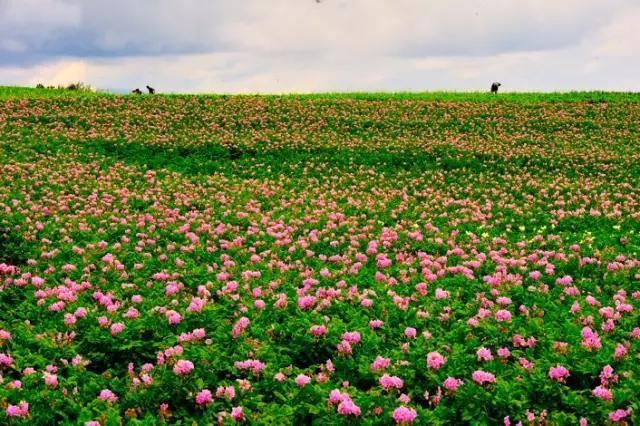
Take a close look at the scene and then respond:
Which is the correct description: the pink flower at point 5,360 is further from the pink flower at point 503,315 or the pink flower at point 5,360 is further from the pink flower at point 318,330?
the pink flower at point 503,315

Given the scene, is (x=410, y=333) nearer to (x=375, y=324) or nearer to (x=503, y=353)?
(x=375, y=324)

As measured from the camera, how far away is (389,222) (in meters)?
14.6

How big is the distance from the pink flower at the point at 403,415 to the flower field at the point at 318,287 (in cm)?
4

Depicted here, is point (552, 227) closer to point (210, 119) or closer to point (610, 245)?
point (610, 245)

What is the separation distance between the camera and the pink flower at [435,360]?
21.2ft

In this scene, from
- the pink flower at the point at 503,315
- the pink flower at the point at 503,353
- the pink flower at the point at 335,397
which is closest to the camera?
the pink flower at the point at 335,397

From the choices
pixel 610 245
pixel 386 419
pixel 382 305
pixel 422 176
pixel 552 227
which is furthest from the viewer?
pixel 422 176

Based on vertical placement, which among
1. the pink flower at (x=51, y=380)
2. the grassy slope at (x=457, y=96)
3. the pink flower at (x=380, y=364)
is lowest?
the pink flower at (x=51, y=380)

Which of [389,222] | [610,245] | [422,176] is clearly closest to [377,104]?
[422,176]

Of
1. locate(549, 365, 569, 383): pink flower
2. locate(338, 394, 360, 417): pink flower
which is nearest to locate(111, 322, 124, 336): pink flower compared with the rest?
locate(338, 394, 360, 417): pink flower

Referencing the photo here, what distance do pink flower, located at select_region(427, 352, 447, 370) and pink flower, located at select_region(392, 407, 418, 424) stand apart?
1076 millimetres

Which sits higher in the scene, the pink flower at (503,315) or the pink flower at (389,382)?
the pink flower at (503,315)

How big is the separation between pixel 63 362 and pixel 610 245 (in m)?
10.3

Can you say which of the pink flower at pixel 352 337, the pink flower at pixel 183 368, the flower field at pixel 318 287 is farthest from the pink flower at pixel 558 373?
the pink flower at pixel 183 368
